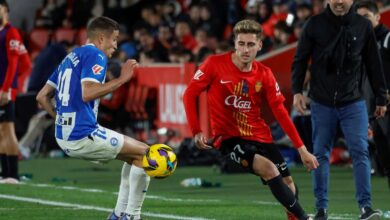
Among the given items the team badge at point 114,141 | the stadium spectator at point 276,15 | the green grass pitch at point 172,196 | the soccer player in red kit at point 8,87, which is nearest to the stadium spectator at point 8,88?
the soccer player in red kit at point 8,87

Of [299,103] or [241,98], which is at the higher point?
[241,98]

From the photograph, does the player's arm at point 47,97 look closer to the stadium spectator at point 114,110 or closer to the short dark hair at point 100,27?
the short dark hair at point 100,27

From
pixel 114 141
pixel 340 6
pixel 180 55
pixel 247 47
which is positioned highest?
pixel 340 6

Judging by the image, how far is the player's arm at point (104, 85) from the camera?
35.5 feet

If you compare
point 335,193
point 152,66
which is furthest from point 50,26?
point 335,193

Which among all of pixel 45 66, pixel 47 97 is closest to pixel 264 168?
pixel 47 97

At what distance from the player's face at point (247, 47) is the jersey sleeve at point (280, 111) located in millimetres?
239

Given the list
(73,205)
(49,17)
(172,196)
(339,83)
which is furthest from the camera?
(49,17)

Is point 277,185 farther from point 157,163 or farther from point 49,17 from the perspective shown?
point 49,17

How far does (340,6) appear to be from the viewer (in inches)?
467

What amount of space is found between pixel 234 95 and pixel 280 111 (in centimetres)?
44

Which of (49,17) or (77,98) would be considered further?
(49,17)

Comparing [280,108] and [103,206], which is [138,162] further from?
[103,206]

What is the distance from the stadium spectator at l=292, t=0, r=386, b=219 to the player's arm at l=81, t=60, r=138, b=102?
1900mm
